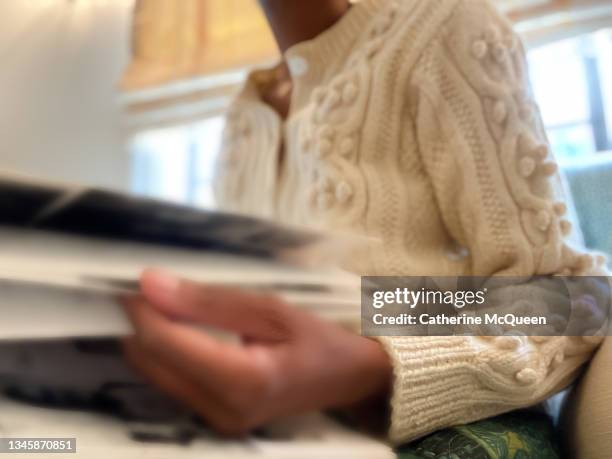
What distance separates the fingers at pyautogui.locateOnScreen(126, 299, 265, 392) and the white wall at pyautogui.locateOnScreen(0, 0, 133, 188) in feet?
0.12

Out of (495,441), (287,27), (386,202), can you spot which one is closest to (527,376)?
(495,441)

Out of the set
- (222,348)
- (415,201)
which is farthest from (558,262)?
(222,348)

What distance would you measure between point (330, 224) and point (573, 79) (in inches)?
15.7

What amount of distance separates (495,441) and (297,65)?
0.84ft

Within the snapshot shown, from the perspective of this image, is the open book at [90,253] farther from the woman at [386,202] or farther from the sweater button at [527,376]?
the sweater button at [527,376]

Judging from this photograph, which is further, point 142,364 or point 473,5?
point 473,5

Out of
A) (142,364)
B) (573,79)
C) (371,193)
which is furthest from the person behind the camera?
(573,79)

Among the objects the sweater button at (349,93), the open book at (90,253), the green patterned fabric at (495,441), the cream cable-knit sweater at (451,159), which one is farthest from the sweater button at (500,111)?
the open book at (90,253)

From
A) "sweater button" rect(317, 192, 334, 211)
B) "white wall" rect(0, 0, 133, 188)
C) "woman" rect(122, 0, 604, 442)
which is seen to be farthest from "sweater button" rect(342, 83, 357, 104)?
"white wall" rect(0, 0, 133, 188)

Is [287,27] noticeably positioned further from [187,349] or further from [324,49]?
[187,349]

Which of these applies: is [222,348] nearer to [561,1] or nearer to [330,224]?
[330,224]

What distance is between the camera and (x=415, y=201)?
16.7 inches

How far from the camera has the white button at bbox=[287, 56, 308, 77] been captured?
265 mm

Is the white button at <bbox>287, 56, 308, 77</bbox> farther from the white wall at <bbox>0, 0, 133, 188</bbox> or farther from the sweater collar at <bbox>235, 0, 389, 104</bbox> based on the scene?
the white wall at <bbox>0, 0, 133, 188</bbox>
